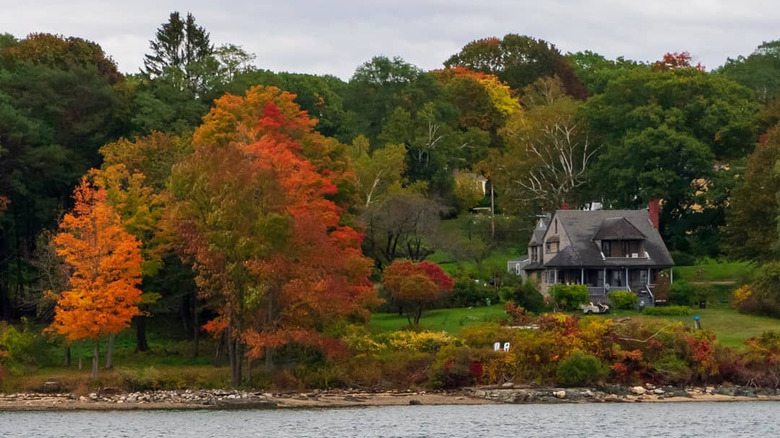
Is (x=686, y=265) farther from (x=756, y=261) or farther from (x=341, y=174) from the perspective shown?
(x=341, y=174)

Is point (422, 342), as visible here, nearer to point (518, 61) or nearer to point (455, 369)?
point (455, 369)

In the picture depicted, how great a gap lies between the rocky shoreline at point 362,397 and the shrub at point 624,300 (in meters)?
15.6

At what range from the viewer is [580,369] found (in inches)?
2589

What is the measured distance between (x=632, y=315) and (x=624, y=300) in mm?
3621

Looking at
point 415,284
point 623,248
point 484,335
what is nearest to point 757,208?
point 623,248

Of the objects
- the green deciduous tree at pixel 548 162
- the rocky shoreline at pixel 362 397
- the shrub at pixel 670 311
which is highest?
the green deciduous tree at pixel 548 162

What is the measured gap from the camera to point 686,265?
312ft

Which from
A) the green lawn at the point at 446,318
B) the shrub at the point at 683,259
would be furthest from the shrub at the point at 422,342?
the shrub at the point at 683,259

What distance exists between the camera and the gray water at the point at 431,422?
165 feet

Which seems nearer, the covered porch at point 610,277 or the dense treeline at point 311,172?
the dense treeline at point 311,172

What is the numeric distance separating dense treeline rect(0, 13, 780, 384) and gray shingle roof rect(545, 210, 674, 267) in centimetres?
544

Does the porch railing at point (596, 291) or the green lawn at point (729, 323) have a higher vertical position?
the porch railing at point (596, 291)

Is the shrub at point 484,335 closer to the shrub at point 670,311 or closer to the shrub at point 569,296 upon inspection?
the shrub at point 569,296

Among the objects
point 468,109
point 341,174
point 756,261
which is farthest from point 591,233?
point 468,109
